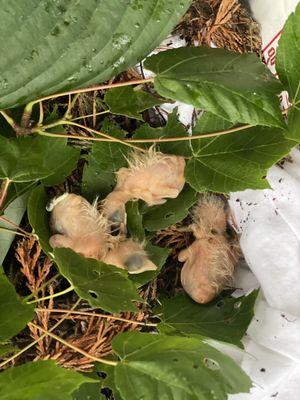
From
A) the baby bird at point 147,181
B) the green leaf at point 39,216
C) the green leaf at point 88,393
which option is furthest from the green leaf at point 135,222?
the green leaf at point 88,393

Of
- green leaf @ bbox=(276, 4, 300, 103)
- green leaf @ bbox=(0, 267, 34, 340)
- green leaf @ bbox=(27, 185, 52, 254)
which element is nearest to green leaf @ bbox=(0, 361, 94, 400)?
green leaf @ bbox=(0, 267, 34, 340)

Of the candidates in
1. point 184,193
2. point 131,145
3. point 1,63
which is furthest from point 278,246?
point 1,63

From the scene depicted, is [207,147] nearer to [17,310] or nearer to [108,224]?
[108,224]

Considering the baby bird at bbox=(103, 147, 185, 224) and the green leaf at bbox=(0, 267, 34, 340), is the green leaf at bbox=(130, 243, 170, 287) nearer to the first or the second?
the baby bird at bbox=(103, 147, 185, 224)

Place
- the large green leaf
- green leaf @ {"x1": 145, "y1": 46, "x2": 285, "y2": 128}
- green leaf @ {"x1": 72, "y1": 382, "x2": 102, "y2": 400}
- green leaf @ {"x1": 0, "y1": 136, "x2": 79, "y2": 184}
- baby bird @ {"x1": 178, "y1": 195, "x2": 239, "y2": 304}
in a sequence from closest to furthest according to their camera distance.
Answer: the large green leaf < green leaf @ {"x1": 145, "y1": 46, "x2": 285, "y2": 128} < green leaf @ {"x1": 0, "y1": 136, "x2": 79, "y2": 184} < green leaf @ {"x1": 72, "y1": 382, "x2": 102, "y2": 400} < baby bird @ {"x1": 178, "y1": 195, "x2": 239, "y2": 304}

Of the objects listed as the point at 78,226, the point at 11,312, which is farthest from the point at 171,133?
the point at 11,312

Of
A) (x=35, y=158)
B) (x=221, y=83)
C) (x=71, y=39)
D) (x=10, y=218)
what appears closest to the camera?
(x=71, y=39)

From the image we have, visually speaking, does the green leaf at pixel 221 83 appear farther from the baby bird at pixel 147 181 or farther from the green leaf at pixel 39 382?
the green leaf at pixel 39 382

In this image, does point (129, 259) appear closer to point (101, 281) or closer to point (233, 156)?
point (101, 281)
